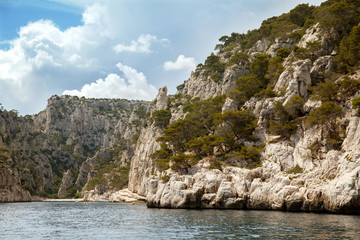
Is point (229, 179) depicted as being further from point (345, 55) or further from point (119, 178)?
point (119, 178)

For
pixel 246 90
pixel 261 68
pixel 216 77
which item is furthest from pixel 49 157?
pixel 261 68

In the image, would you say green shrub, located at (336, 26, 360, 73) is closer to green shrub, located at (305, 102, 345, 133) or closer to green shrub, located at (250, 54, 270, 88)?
green shrub, located at (305, 102, 345, 133)

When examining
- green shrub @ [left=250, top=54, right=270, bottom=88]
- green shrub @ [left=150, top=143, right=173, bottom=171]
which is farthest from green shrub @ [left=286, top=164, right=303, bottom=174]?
green shrub @ [left=250, top=54, right=270, bottom=88]

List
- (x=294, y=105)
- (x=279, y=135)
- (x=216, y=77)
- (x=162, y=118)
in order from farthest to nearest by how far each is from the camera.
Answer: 1. (x=216, y=77)
2. (x=162, y=118)
3. (x=279, y=135)
4. (x=294, y=105)

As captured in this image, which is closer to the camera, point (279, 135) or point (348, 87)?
point (348, 87)

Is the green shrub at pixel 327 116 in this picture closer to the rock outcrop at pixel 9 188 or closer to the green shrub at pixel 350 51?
the green shrub at pixel 350 51

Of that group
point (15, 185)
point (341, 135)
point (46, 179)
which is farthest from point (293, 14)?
point (46, 179)

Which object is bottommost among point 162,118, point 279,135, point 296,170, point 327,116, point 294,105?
point 296,170

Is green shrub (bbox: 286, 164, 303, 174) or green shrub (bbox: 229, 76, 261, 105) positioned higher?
green shrub (bbox: 229, 76, 261, 105)

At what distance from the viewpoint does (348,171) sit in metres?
40.4

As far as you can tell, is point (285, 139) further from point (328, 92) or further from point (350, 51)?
point (350, 51)

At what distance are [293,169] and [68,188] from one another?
441ft

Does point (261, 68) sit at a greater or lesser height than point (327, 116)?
greater

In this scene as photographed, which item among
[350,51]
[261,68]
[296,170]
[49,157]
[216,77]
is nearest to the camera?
[296,170]
